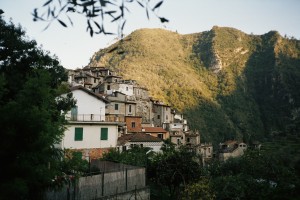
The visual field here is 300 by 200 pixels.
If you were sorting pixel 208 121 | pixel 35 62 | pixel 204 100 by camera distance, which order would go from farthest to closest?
Answer: pixel 204 100
pixel 208 121
pixel 35 62

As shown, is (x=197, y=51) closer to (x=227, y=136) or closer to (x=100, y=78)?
(x=227, y=136)

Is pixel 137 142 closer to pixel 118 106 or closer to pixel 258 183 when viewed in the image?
pixel 118 106

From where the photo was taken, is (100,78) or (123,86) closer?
(123,86)

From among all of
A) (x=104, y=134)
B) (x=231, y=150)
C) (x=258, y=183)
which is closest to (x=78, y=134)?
(x=104, y=134)

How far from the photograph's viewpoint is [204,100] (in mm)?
110312

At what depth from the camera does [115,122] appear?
3025 centimetres

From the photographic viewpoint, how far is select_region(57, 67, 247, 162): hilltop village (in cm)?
2792

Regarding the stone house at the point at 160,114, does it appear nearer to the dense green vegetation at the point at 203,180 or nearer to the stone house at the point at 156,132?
the stone house at the point at 156,132

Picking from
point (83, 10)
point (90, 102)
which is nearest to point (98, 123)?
point (90, 102)

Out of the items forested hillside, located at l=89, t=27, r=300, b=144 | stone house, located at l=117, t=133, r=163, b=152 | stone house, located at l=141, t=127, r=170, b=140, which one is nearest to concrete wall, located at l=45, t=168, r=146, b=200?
stone house, located at l=117, t=133, r=163, b=152

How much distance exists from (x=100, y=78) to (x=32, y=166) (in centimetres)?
6453

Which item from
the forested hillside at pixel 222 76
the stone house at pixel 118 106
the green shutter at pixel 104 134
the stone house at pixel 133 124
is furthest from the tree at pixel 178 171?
the forested hillside at pixel 222 76

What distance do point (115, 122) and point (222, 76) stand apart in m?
118

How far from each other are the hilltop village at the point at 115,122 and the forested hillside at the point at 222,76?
79.2 ft
